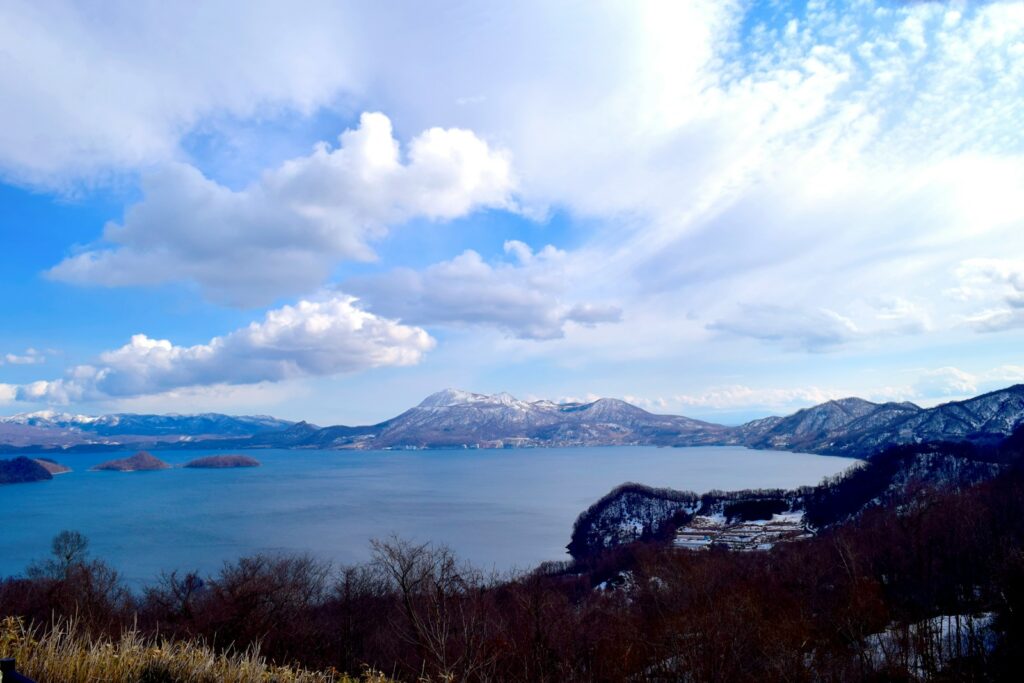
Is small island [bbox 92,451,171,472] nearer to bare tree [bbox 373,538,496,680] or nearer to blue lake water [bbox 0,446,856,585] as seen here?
blue lake water [bbox 0,446,856,585]

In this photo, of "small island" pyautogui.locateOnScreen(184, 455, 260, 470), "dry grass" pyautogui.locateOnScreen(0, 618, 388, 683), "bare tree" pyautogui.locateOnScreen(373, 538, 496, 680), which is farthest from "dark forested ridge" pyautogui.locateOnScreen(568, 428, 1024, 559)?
"small island" pyautogui.locateOnScreen(184, 455, 260, 470)

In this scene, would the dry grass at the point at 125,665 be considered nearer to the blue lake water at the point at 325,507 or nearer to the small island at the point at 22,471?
the blue lake water at the point at 325,507

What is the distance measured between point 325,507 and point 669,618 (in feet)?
235

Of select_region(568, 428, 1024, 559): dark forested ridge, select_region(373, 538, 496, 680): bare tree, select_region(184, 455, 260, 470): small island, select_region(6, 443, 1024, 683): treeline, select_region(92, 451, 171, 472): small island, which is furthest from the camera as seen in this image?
select_region(184, 455, 260, 470): small island

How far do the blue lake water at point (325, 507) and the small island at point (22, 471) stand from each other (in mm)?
5441

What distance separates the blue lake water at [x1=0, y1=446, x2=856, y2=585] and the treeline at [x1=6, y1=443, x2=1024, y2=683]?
24.6 metres

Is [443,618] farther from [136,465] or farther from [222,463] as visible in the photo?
[222,463]

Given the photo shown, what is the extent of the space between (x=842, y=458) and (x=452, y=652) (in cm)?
16521

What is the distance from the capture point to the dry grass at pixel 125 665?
3.34 m

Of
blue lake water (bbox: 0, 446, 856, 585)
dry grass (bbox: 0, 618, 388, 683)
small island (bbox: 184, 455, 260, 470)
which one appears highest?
dry grass (bbox: 0, 618, 388, 683)

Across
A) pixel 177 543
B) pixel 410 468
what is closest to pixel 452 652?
pixel 177 543

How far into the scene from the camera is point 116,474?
5733 inches

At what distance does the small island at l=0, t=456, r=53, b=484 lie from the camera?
127m

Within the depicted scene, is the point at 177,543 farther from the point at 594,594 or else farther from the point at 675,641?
the point at 675,641
